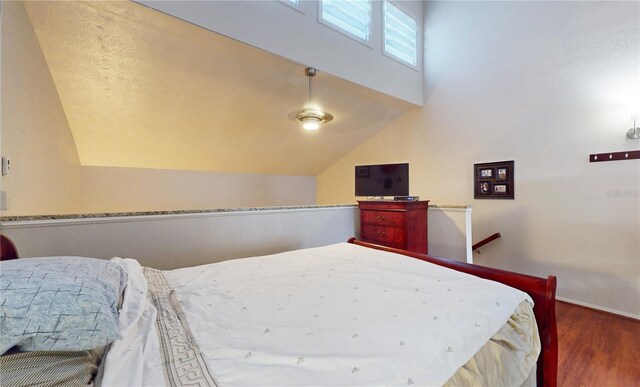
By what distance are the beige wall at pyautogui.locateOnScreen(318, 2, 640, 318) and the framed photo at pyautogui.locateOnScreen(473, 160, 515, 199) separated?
3.0 inches

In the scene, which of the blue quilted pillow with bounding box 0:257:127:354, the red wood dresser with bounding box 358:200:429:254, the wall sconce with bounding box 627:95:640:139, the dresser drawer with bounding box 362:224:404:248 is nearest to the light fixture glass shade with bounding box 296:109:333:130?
the red wood dresser with bounding box 358:200:429:254

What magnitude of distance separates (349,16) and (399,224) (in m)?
2.44

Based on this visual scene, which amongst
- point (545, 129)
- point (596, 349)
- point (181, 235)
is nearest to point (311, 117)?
point (181, 235)

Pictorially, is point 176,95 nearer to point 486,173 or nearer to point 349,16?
point 349,16

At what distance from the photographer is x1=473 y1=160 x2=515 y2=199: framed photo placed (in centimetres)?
303

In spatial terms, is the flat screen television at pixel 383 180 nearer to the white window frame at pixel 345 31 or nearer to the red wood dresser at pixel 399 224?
the red wood dresser at pixel 399 224

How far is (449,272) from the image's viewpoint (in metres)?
1.33

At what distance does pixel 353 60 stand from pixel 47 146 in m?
3.08

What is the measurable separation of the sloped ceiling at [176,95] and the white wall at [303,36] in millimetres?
82

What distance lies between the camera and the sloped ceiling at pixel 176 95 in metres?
2.07

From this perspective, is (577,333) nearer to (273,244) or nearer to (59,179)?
(273,244)

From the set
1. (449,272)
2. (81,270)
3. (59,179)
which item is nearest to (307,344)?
(81,270)

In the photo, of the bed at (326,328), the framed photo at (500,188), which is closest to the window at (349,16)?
the framed photo at (500,188)

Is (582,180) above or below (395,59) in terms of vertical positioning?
below
